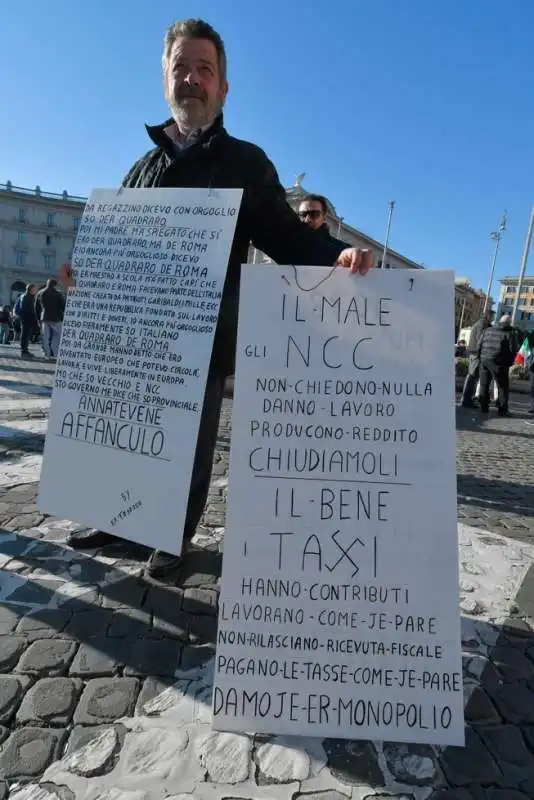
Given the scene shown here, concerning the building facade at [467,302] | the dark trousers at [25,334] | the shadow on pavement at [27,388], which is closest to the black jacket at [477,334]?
the shadow on pavement at [27,388]

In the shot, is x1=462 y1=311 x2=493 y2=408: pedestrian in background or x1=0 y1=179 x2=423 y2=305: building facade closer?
x1=462 y1=311 x2=493 y2=408: pedestrian in background

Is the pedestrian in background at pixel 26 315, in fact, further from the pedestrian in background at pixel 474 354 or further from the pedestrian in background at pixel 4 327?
the pedestrian in background at pixel 474 354

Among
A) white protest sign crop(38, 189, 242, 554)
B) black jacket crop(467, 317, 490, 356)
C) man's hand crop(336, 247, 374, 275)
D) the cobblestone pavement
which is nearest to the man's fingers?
man's hand crop(336, 247, 374, 275)

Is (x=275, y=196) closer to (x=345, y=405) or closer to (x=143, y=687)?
(x=345, y=405)

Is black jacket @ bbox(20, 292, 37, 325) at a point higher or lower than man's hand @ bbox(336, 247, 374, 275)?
higher

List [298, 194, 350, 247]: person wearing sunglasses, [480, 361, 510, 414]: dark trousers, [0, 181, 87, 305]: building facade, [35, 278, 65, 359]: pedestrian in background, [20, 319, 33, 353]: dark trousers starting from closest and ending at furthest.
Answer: [298, 194, 350, 247]: person wearing sunglasses → [480, 361, 510, 414]: dark trousers → [35, 278, 65, 359]: pedestrian in background → [20, 319, 33, 353]: dark trousers → [0, 181, 87, 305]: building facade

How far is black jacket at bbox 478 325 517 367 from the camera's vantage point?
933 centimetres

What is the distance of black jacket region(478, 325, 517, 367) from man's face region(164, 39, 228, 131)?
8306 mm

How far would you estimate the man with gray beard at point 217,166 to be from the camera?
2168 millimetres

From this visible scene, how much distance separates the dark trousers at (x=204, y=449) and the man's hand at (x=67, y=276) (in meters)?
0.72

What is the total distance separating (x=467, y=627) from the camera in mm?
2223

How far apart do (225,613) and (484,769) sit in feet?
2.77

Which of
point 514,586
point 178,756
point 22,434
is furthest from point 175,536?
point 22,434

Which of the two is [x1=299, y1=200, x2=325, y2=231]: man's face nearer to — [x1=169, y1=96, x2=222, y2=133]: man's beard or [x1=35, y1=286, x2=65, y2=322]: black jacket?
[x1=169, y1=96, x2=222, y2=133]: man's beard
